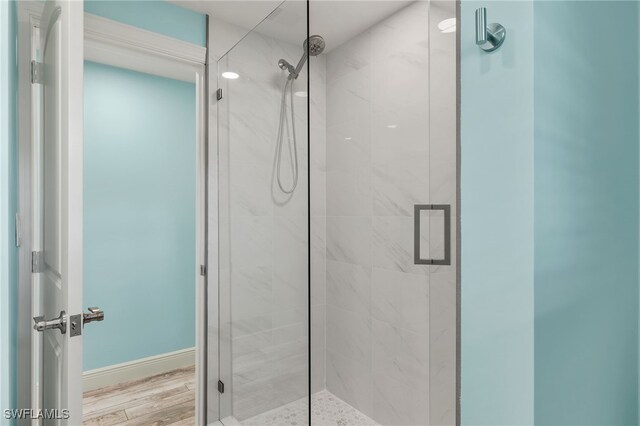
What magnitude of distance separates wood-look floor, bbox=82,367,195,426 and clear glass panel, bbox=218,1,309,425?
48 centimetres

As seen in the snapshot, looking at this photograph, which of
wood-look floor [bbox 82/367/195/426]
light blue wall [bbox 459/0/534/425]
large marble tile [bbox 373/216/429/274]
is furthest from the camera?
wood-look floor [bbox 82/367/195/426]

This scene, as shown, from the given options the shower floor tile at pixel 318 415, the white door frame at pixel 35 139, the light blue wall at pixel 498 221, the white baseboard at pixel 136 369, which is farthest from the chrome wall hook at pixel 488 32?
the white baseboard at pixel 136 369

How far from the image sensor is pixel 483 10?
58cm

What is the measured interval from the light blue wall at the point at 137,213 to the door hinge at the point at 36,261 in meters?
0.98

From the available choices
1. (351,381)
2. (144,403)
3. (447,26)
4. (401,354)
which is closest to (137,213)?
(144,403)

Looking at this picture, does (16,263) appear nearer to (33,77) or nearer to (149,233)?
(33,77)

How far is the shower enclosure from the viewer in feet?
4.26

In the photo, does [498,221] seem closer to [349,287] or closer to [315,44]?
[349,287]

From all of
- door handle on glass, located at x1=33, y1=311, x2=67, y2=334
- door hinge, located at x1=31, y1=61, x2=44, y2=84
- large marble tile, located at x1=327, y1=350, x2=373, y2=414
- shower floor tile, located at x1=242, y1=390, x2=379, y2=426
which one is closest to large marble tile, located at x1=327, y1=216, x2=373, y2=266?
large marble tile, located at x1=327, y1=350, x2=373, y2=414

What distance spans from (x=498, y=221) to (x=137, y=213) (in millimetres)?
2440

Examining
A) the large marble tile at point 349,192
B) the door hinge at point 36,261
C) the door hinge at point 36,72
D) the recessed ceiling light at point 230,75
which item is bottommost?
the door hinge at point 36,261

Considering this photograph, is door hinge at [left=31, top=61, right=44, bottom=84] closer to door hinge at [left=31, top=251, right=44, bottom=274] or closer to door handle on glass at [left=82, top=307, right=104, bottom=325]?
door hinge at [left=31, top=251, right=44, bottom=274]

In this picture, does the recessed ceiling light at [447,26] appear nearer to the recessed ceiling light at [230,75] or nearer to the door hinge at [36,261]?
the recessed ceiling light at [230,75]

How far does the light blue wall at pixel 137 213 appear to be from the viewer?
226 cm
